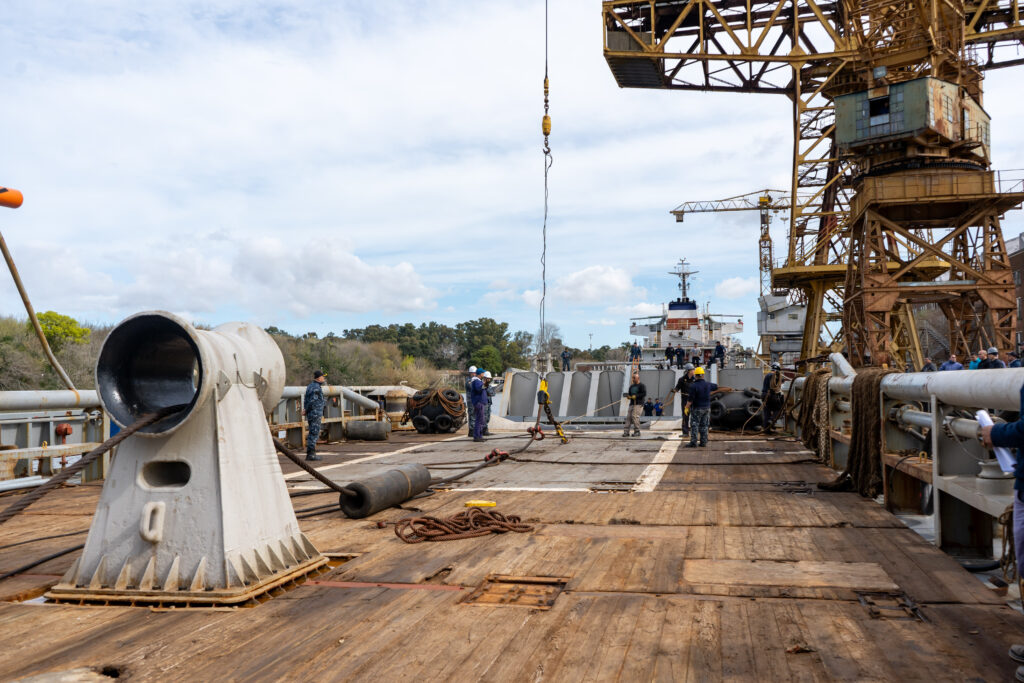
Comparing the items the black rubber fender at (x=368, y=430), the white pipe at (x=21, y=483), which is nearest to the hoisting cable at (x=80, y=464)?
the white pipe at (x=21, y=483)

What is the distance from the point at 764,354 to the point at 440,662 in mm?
54063

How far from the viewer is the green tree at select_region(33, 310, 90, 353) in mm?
43322

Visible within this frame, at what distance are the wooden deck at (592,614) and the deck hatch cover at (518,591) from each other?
0.07 metres

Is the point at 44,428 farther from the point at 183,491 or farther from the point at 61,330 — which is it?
the point at 61,330

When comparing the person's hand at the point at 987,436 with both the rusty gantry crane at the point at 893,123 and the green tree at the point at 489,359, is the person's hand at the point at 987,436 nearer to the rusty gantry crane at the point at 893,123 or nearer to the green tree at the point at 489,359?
the rusty gantry crane at the point at 893,123

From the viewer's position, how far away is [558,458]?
13.2 metres

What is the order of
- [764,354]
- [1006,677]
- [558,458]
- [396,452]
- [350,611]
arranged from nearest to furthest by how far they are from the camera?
[1006,677]
[350,611]
[558,458]
[396,452]
[764,354]

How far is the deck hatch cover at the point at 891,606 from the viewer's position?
13.3 feet

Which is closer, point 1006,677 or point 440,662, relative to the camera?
point 1006,677

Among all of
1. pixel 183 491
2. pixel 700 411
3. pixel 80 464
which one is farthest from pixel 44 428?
pixel 700 411

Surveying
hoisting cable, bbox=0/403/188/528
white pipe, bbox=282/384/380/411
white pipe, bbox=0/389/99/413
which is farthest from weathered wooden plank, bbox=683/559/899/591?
white pipe, bbox=282/384/380/411

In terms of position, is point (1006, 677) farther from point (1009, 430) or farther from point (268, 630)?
point (268, 630)

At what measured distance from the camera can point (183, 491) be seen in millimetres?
4547

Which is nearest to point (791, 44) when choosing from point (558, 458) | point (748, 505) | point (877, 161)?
point (877, 161)
